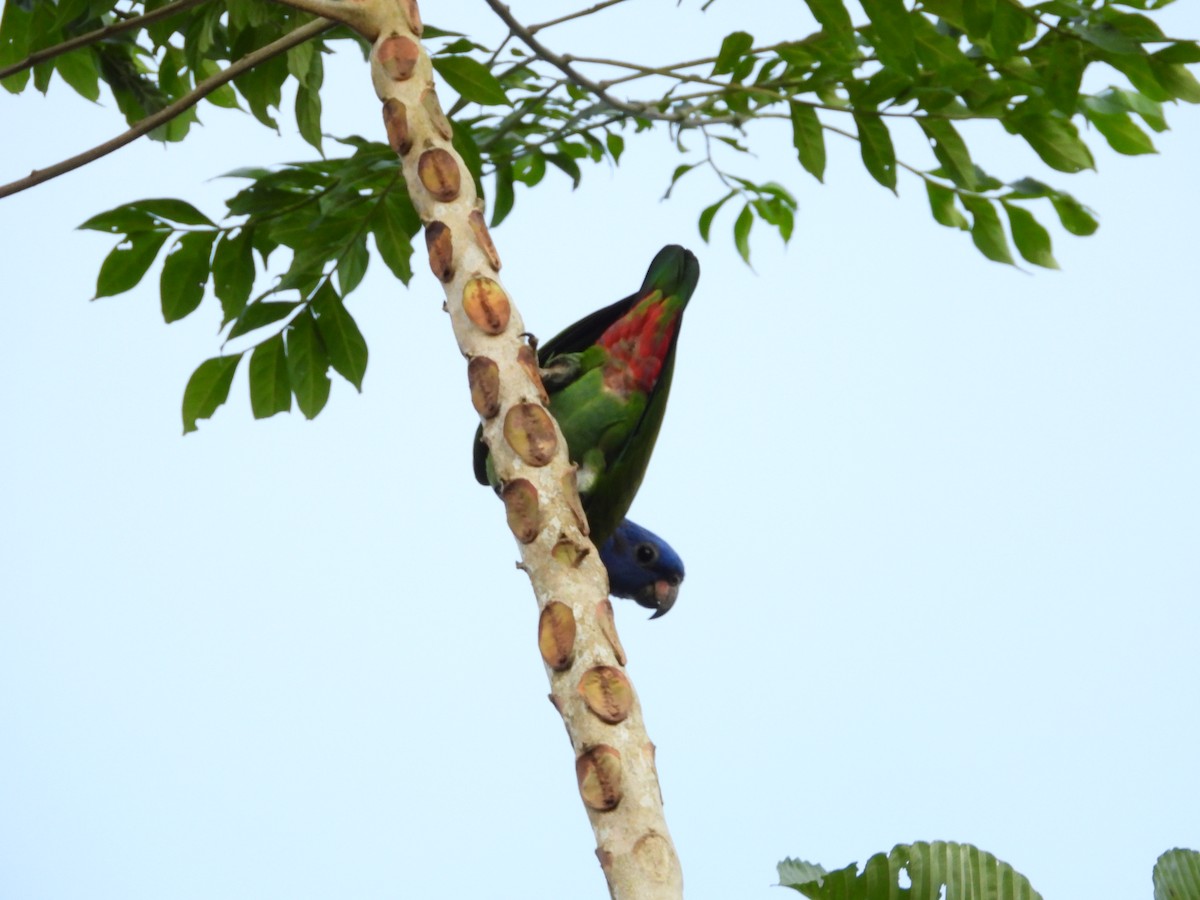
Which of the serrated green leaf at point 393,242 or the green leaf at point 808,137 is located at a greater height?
the green leaf at point 808,137

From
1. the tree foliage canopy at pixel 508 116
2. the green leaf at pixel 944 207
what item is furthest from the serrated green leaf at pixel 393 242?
the green leaf at pixel 944 207

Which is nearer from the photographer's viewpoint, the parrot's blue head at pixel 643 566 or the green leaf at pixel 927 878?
the green leaf at pixel 927 878

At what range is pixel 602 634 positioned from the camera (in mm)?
1433

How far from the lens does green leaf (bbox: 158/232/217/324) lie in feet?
9.59

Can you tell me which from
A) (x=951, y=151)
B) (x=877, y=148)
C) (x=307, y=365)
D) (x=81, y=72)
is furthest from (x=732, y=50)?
(x=81, y=72)

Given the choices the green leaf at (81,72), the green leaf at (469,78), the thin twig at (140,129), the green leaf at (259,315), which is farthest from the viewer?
the green leaf at (81,72)

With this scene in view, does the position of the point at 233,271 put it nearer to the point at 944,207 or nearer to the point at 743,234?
the point at 743,234

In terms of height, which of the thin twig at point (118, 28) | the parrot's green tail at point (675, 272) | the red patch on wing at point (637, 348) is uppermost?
the thin twig at point (118, 28)

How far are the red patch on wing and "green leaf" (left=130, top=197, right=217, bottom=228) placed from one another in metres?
1.05

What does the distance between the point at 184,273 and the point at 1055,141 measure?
2.13 m

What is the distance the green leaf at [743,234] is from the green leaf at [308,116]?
1360 millimetres

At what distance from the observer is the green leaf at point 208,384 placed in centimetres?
312

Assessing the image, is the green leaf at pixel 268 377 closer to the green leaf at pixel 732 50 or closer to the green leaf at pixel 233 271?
the green leaf at pixel 233 271

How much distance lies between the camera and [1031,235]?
309 cm
